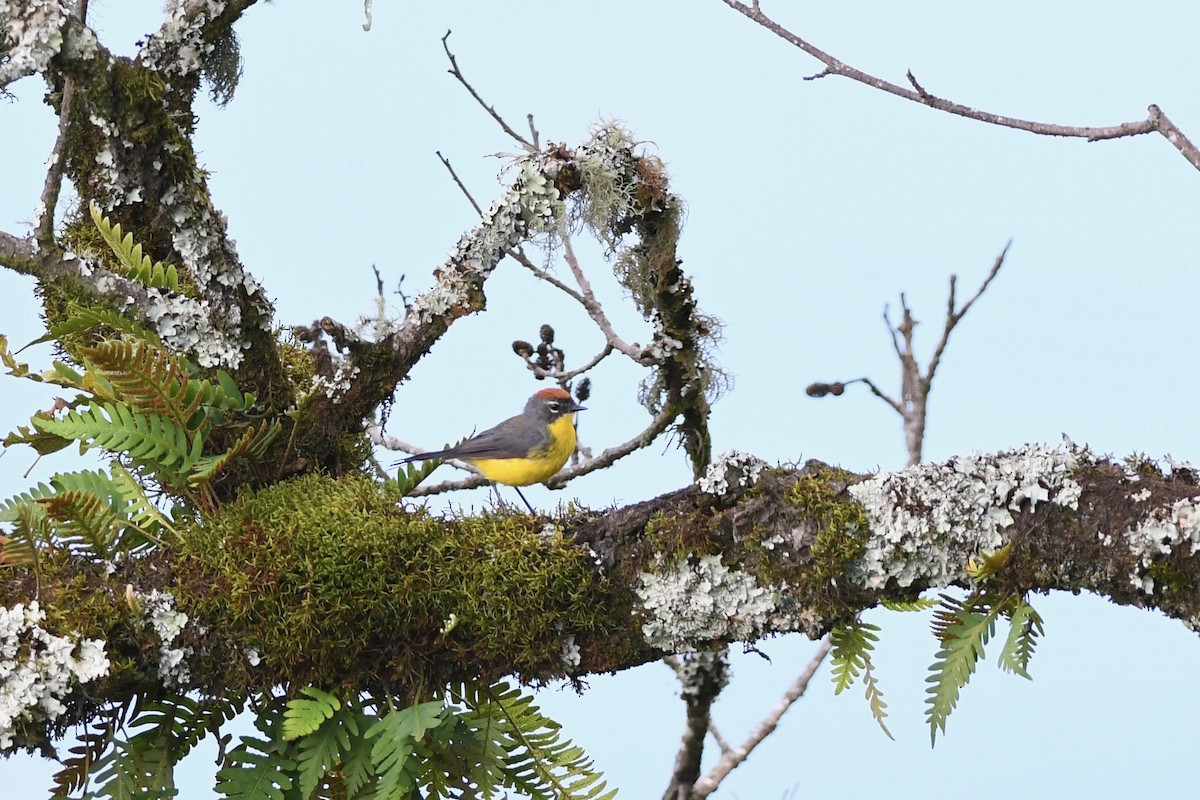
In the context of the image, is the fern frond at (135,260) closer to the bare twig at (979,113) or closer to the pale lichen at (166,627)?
the pale lichen at (166,627)

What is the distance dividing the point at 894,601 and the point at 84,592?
7.20 feet

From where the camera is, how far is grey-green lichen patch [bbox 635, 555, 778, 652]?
3.23 meters

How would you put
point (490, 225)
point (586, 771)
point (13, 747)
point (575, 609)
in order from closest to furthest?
point (13, 747)
point (575, 609)
point (586, 771)
point (490, 225)

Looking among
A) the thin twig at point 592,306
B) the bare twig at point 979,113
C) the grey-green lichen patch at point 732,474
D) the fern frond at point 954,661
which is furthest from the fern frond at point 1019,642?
the thin twig at point 592,306

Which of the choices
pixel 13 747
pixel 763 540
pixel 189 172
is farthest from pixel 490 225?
pixel 13 747

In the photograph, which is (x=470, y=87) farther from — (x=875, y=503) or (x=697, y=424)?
(x=875, y=503)

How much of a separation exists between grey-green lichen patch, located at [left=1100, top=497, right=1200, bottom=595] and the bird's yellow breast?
102 inches

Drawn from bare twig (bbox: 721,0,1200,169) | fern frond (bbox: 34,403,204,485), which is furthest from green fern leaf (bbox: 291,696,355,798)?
bare twig (bbox: 721,0,1200,169)

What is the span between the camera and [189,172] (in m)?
3.79

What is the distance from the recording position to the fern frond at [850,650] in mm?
3346

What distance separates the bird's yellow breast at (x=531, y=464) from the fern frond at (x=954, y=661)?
2.27 meters

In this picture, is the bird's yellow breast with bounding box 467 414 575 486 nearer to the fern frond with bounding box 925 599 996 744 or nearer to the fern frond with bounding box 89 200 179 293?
the fern frond with bounding box 89 200 179 293

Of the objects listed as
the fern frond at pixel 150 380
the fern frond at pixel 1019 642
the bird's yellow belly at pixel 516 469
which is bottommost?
the fern frond at pixel 1019 642

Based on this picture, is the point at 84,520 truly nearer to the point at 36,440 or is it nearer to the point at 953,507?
the point at 36,440
